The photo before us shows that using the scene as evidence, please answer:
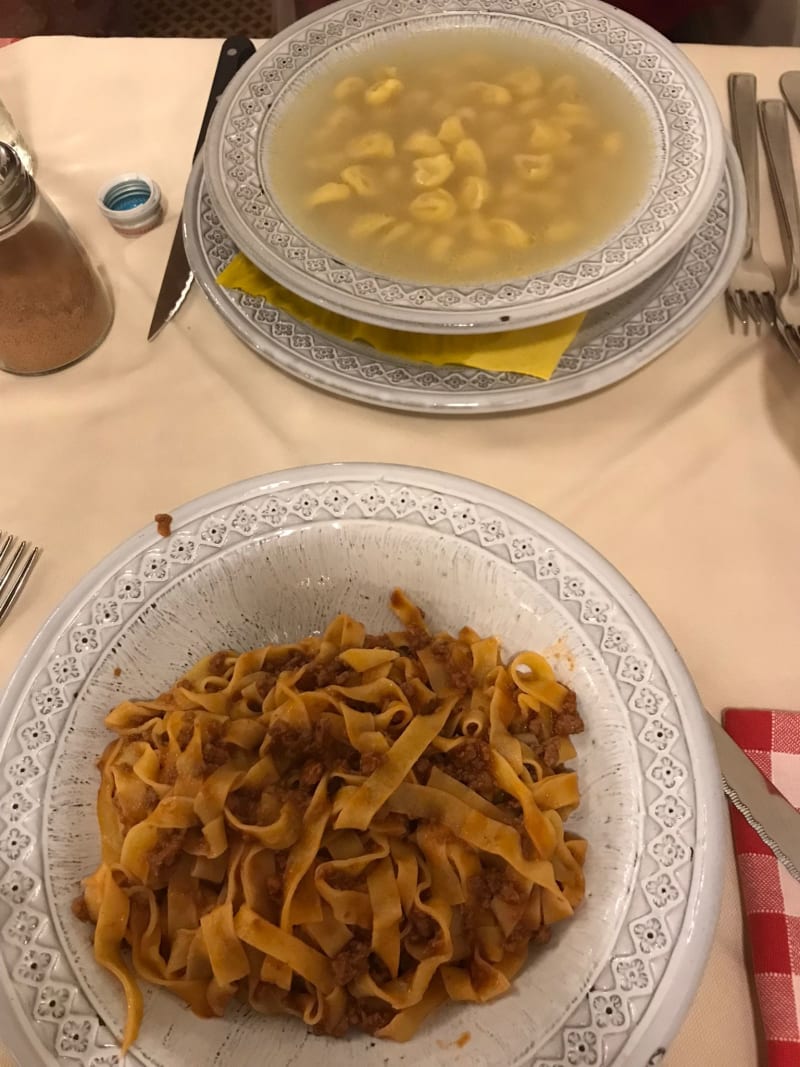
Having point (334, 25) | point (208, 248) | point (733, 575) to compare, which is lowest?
point (733, 575)

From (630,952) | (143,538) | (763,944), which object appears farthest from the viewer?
(143,538)

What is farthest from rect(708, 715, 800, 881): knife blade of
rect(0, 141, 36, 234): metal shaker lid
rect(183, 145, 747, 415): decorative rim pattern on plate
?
rect(0, 141, 36, 234): metal shaker lid

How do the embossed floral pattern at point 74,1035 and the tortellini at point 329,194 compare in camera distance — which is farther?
the tortellini at point 329,194

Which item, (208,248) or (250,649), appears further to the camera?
(208,248)

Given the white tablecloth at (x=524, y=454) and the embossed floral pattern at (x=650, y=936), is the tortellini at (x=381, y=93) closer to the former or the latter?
the white tablecloth at (x=524, y=454)

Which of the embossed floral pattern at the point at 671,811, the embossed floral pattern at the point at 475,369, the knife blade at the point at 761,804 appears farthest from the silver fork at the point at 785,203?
the embossed floral pattern at the point at 671,811

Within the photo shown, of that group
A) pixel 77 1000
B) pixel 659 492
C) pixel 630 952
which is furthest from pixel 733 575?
pixel 77 1000

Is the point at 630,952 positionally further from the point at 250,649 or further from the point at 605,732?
the point at 250,649
